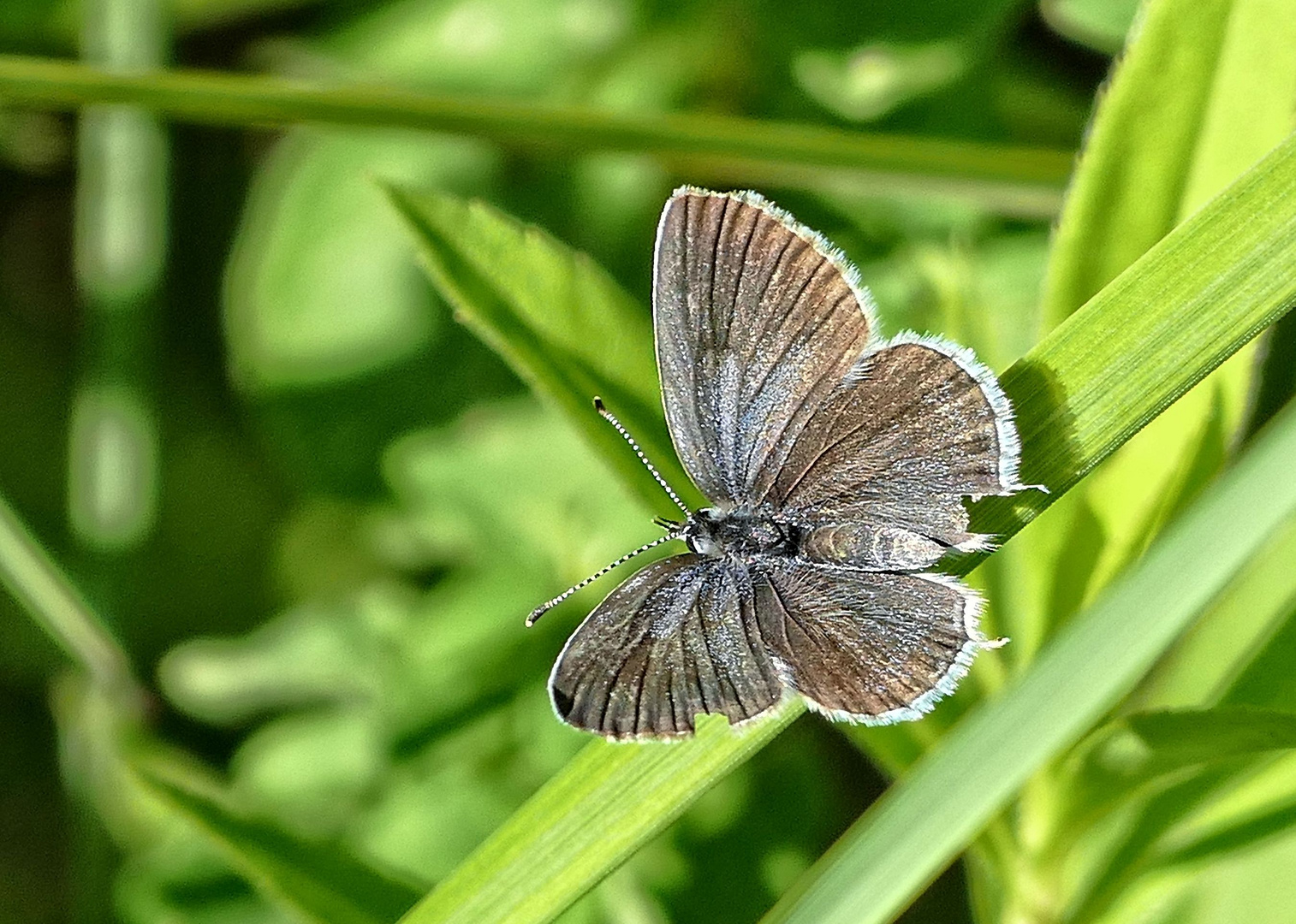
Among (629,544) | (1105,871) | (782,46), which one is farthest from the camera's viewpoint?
(782,46)

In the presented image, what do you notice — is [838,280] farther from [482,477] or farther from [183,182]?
[183,182]

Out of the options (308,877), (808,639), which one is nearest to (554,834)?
(808,639)

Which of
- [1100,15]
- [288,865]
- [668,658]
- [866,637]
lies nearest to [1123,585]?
[866,637]

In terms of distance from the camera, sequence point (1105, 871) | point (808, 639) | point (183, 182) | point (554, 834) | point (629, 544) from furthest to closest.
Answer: point (183, 182) → point (629, 544) → point (1105, 871) → point (808, 639) → point (554, 834)

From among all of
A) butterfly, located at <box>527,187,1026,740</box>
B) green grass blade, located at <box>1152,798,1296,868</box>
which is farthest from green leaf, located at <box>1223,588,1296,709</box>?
butterfly, located at <box>527,187,1026,740</box>

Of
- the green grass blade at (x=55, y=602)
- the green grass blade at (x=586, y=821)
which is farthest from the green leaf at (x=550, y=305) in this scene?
the green grass blade at (x=55, y=602)

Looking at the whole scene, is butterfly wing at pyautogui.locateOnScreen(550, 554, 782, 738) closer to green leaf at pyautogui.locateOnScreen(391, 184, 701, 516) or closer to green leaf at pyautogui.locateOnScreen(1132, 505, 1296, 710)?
green leaf at pyautogui.locateOnScreen(391, 184, 701, 516)
